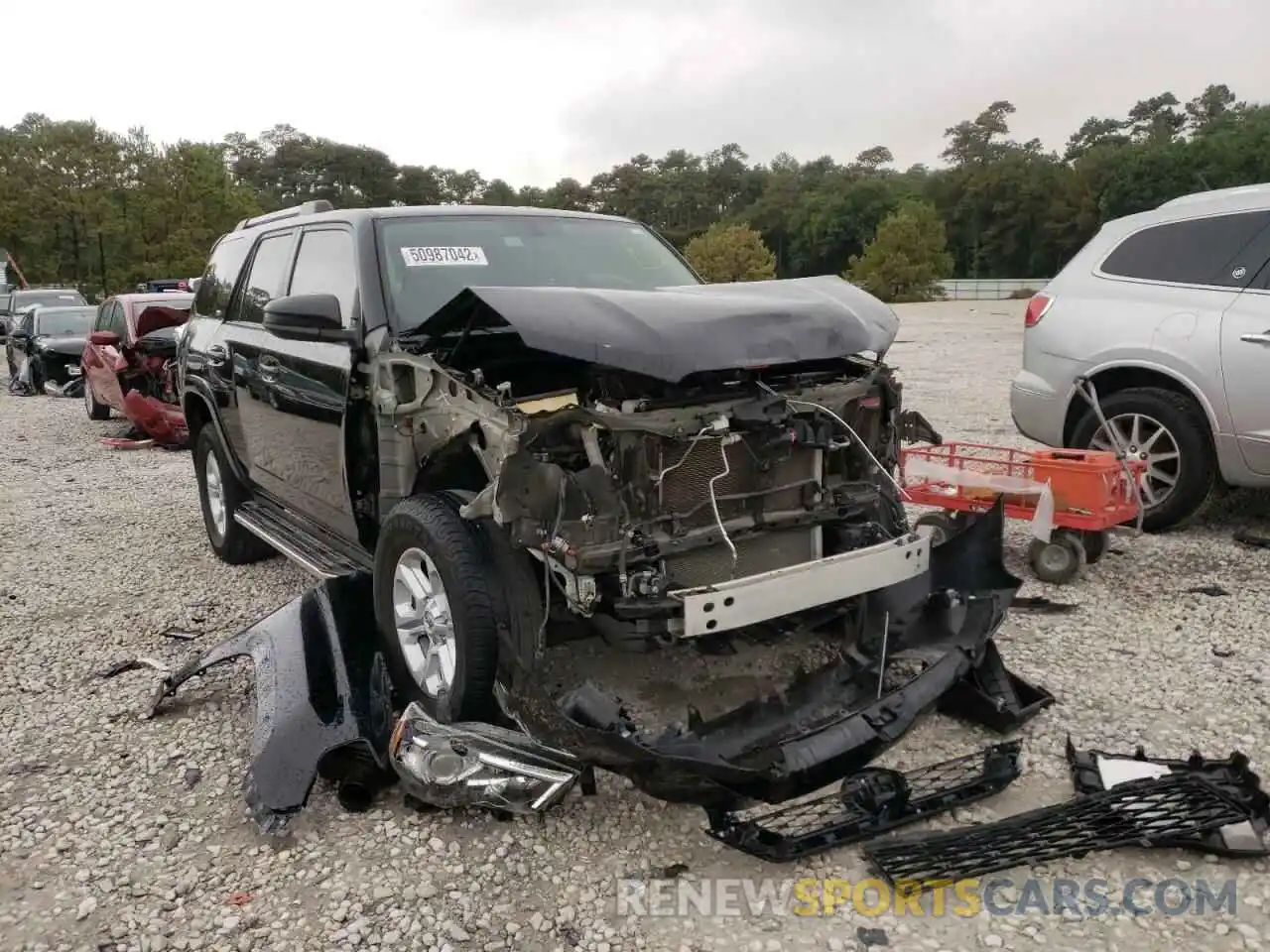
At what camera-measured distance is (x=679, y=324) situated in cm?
302

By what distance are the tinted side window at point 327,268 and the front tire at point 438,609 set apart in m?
1.09

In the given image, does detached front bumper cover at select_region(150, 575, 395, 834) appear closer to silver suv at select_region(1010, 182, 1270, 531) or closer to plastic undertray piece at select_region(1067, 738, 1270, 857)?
plastic undertray piece at select_region(1067, 738, 1270, 857)

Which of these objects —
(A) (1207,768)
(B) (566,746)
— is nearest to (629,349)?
(B) (566,746)

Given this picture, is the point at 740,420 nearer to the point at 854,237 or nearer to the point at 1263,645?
the point at 1263,645

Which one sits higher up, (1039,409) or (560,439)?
(560,439)

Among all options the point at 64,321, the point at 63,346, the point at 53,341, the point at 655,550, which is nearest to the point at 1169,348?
the point at 655,550

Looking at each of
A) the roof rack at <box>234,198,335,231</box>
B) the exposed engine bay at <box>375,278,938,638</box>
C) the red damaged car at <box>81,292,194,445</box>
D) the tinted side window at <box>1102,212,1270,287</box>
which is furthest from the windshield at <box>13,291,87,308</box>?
the tinted side window at <box>1102,212,1270,287</box>

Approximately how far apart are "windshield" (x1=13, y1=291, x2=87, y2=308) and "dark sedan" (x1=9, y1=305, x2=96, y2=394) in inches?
224

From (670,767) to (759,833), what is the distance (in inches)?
15.3

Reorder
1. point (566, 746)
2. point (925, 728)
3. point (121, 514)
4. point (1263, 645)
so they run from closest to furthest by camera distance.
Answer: point (566, 746), point (925, 728), point (1263, 645), point (121, 514)

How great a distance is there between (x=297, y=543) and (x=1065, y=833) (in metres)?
3.50

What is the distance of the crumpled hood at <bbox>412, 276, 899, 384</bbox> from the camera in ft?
9.53

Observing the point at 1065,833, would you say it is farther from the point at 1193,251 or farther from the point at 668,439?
the point at 1193,251

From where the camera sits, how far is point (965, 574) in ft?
12.3
